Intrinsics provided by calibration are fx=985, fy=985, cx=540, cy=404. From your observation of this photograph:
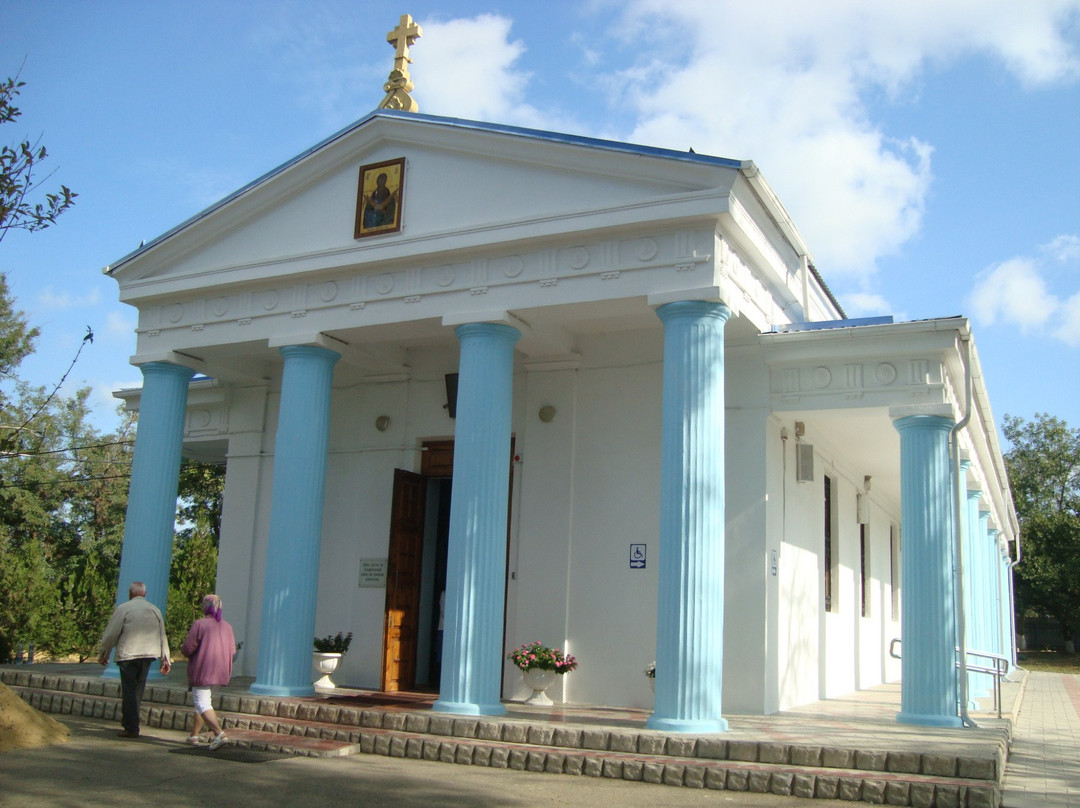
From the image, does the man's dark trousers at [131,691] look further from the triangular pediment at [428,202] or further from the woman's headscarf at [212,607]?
the triangular pediment at [428,202]

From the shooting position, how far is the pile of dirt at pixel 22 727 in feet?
30.1

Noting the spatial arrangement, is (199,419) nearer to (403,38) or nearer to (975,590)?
(403,38)

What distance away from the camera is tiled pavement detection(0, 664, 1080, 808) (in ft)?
26.1

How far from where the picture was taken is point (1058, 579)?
41688 mm

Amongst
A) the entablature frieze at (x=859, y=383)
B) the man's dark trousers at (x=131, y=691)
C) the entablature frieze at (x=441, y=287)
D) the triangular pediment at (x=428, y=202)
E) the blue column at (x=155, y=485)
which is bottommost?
the man's dark trousers at (x=131, y=691)

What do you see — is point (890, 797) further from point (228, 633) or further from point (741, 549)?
point (228, 633)

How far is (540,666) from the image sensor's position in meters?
12.4

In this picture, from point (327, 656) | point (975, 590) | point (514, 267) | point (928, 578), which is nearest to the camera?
point (928, 578)

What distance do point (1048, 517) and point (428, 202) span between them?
41895 mm

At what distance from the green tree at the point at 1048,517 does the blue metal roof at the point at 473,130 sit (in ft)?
125

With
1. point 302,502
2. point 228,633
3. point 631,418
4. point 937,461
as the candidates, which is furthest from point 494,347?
point 937,461

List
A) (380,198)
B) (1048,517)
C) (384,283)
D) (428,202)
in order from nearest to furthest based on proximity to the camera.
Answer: (428,202) → (384,283) → (380,198) → (1048,517)

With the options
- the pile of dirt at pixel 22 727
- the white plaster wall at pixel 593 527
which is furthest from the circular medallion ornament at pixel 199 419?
the pile of dirt at pixel 22 727

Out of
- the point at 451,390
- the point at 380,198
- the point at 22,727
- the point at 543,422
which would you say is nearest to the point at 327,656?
the point at 451,390
